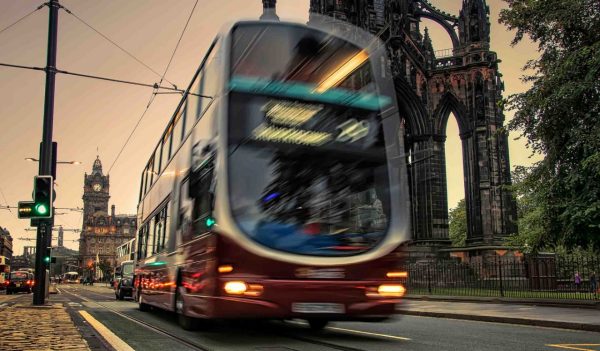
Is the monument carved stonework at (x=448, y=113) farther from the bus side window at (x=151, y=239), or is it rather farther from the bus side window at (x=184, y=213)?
the bus side window at (x=184, y=213)

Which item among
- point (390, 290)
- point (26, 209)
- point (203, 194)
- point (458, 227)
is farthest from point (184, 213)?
point (458, 227)

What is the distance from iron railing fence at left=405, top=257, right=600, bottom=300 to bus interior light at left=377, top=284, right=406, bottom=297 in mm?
14726

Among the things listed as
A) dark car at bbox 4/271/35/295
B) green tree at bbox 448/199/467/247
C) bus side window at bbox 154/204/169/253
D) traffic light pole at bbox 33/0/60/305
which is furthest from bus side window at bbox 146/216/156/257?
green tree at bbox 448/199/467/247

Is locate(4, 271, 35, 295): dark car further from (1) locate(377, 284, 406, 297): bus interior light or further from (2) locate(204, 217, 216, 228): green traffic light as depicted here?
(1) locate(377, 284, 406, 297): bus interior light

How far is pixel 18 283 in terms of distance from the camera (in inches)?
1702

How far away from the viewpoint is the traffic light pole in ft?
52.0

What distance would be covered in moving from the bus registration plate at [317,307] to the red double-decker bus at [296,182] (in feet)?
0.04

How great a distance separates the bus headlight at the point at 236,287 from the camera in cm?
771

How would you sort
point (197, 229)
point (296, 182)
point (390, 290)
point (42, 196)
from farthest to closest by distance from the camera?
point (42, 196) → point (197, 229) → point (390, 290) → point (296, 182)

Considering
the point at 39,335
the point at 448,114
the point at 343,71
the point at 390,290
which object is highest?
the point at 448,114

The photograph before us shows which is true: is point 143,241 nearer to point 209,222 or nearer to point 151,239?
point 151,239

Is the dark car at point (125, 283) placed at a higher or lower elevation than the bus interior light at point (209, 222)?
lower

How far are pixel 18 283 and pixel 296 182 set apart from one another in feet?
136

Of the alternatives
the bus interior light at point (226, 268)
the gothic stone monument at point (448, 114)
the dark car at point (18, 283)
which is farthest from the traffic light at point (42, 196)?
the dark car at point (18, 283)
